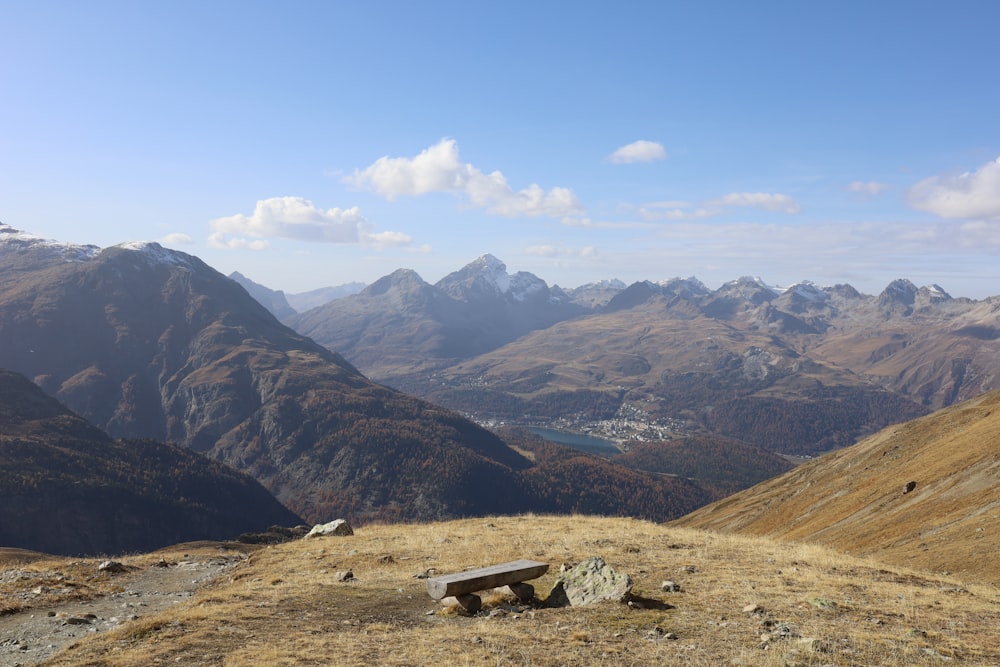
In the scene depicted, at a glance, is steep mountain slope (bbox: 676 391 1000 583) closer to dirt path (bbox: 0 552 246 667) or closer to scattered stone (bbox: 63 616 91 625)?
dirt path (bbox: 0 552 246 667)

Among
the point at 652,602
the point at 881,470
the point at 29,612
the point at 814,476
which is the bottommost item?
the point at 814,476

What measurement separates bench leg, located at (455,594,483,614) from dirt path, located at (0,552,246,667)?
13399 millimetres

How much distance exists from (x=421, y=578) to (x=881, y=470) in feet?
217

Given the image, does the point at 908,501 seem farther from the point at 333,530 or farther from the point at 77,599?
the point at 77,599

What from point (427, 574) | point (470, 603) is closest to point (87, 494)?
point (427, 574)

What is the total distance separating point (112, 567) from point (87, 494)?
157 meters

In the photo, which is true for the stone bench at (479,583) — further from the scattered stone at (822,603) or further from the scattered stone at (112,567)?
the scattered stone at (112,567)

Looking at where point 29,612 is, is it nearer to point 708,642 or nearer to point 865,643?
point 708,642

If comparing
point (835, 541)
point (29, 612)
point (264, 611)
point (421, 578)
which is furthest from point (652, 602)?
point (835, 541)

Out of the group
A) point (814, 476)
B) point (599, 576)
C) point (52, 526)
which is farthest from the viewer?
point (52, 526)

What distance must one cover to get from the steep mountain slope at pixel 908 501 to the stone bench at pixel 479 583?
2323 centimetres

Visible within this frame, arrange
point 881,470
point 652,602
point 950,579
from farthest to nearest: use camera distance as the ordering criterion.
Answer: point 881,470
point 950,579
point 652,602

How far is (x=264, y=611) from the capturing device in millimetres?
21938

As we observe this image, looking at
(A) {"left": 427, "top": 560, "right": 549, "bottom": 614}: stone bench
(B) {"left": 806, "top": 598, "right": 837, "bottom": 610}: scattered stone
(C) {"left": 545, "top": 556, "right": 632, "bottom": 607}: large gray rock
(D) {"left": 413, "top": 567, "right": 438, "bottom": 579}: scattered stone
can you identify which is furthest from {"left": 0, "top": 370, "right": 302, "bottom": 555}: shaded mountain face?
(B) {"left": 806, "top": 598, "right": 837, "bottom": 610}: scattered stone
